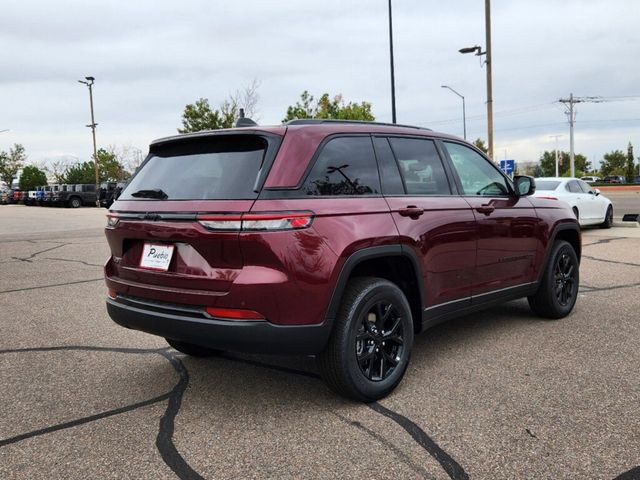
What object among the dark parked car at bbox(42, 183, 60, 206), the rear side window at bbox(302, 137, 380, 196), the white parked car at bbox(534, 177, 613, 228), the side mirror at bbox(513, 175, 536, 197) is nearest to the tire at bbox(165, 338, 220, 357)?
the rear side window at bbox(302, 137, 380, 196)

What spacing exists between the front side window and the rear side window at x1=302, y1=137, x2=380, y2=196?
1.04m

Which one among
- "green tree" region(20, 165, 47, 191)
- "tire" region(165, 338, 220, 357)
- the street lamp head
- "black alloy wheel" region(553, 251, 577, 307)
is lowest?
"tire" region(165, 338, 220, 357)

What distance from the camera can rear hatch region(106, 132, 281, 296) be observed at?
3.21 m

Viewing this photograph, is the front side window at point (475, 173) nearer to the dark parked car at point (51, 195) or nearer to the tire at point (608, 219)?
the tire at point (608, 219)

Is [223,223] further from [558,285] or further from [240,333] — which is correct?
[558,285]

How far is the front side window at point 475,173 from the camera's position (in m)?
4.64

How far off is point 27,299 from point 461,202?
561 centimetres

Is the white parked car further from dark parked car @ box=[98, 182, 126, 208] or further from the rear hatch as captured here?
dark parked car @ box=[98, 182, 126, 208]

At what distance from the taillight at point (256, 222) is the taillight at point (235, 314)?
45cm

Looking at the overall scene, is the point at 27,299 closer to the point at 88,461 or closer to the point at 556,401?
the point at 88,461

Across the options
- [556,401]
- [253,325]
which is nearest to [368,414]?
[253,325]

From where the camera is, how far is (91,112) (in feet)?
160

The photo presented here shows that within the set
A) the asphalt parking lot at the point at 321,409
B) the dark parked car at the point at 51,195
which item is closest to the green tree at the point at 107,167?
the dark parked car at the point at 51,195

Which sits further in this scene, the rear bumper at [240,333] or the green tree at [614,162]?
the green tree at [614,162]
